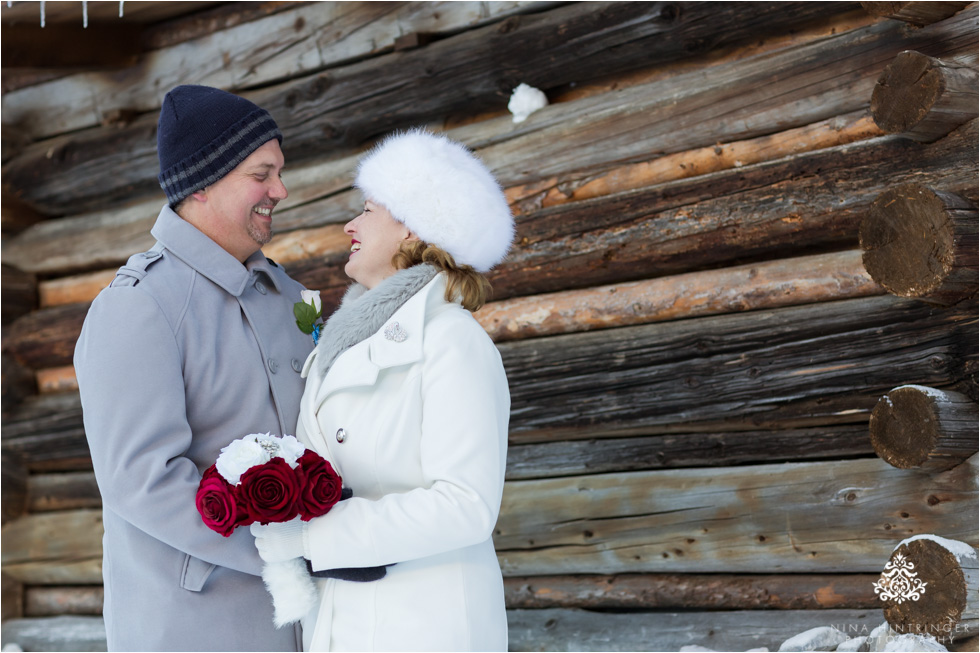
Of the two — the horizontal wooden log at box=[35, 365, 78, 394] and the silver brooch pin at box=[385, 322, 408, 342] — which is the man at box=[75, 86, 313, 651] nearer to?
the silver brooch pin at box=[385, 322, 408, 342]

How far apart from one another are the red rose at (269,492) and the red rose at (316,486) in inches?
1.4

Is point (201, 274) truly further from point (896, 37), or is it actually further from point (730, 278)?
point (896, 37)

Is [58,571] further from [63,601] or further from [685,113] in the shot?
[685,113]

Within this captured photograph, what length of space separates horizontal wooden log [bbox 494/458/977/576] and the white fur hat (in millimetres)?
1810

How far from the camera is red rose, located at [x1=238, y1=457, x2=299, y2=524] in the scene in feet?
7.39

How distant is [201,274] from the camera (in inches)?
114

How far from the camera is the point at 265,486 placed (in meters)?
2.27

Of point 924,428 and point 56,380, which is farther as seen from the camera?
point 56,380

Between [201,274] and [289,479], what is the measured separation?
3.06 feet

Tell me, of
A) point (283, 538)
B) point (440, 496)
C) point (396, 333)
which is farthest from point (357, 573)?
point (396, 333)

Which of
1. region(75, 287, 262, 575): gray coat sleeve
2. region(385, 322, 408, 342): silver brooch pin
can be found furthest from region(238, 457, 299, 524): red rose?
region(385, 322, 408, 342): silver brooch pin

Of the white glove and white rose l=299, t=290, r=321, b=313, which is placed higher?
white rose l=299, t=290, r=321, b=313

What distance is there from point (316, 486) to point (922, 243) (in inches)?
93.6

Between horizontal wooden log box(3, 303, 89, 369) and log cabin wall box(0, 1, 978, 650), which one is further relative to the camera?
horizontal wooden log box(3, 303, 89, 369)
